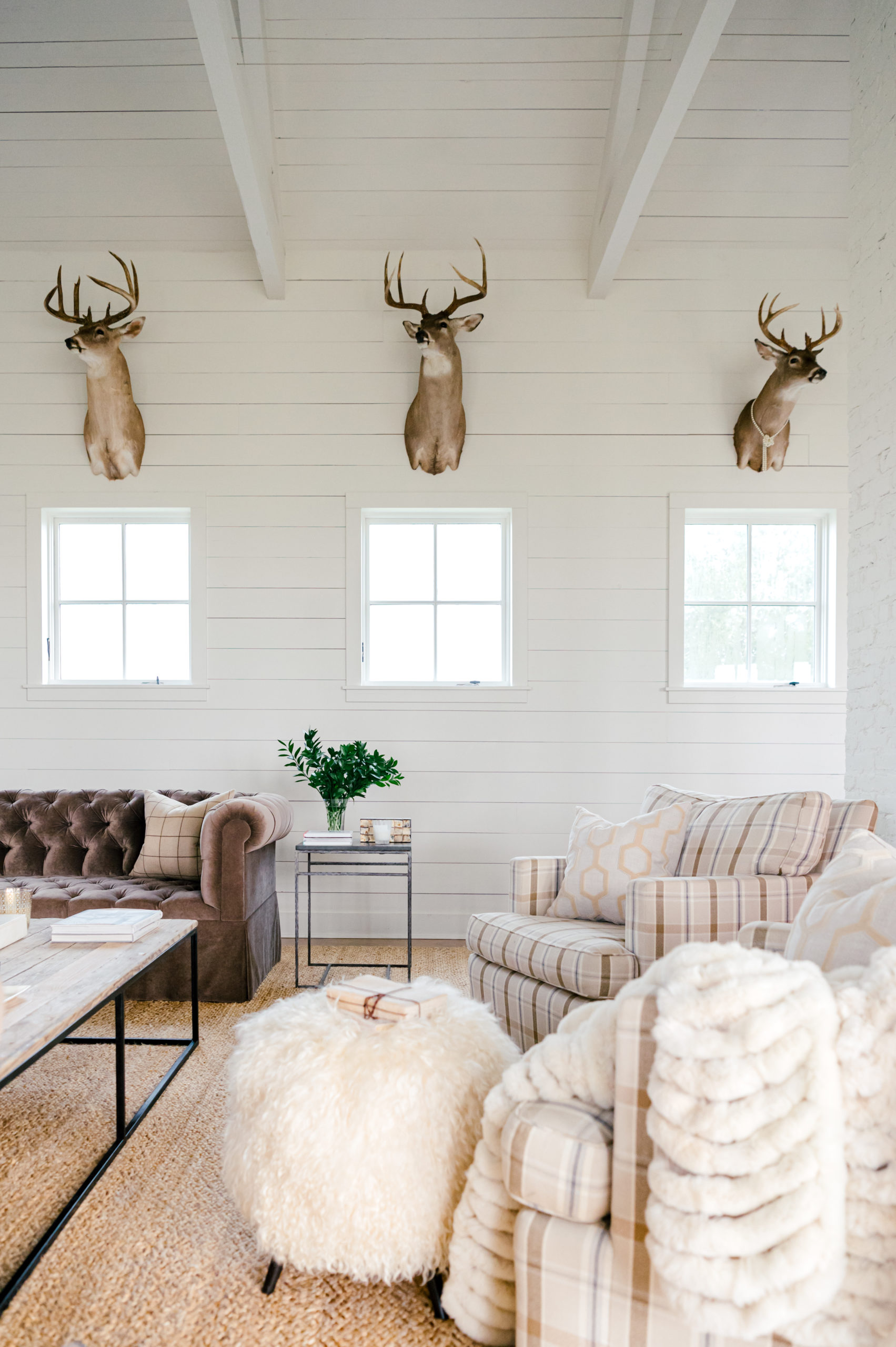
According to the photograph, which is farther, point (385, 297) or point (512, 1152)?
point (385, 297)

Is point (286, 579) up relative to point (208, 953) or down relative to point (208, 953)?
up

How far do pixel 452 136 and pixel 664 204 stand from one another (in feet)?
3.45

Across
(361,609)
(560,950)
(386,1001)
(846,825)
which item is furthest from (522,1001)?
(361,609)

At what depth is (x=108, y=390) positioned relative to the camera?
13.4ft

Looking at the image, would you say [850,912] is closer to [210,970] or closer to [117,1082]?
[117,1082]

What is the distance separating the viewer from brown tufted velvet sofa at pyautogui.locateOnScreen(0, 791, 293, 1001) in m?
3.20

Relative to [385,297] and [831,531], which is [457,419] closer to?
[385,297]

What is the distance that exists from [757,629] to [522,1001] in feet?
8.49

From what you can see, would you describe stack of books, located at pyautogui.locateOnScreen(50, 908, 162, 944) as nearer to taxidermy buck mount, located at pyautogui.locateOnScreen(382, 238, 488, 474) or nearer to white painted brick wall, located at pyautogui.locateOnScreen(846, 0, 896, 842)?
white painted brick wall, located at pyautogui.locateOnScreen(846, 0, 896, 842)

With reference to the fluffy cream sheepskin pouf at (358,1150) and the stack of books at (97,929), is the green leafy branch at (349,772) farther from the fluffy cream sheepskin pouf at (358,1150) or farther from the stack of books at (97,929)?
the fluffy cream sheepskin pouf at (358,1150)

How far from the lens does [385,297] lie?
4.02 m

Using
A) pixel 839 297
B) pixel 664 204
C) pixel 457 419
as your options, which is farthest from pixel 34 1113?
pixel 839 297

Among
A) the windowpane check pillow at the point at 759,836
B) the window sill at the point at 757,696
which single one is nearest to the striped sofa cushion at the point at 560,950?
the windowpane check pillow at the point at 759,836

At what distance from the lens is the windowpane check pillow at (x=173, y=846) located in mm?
3500
